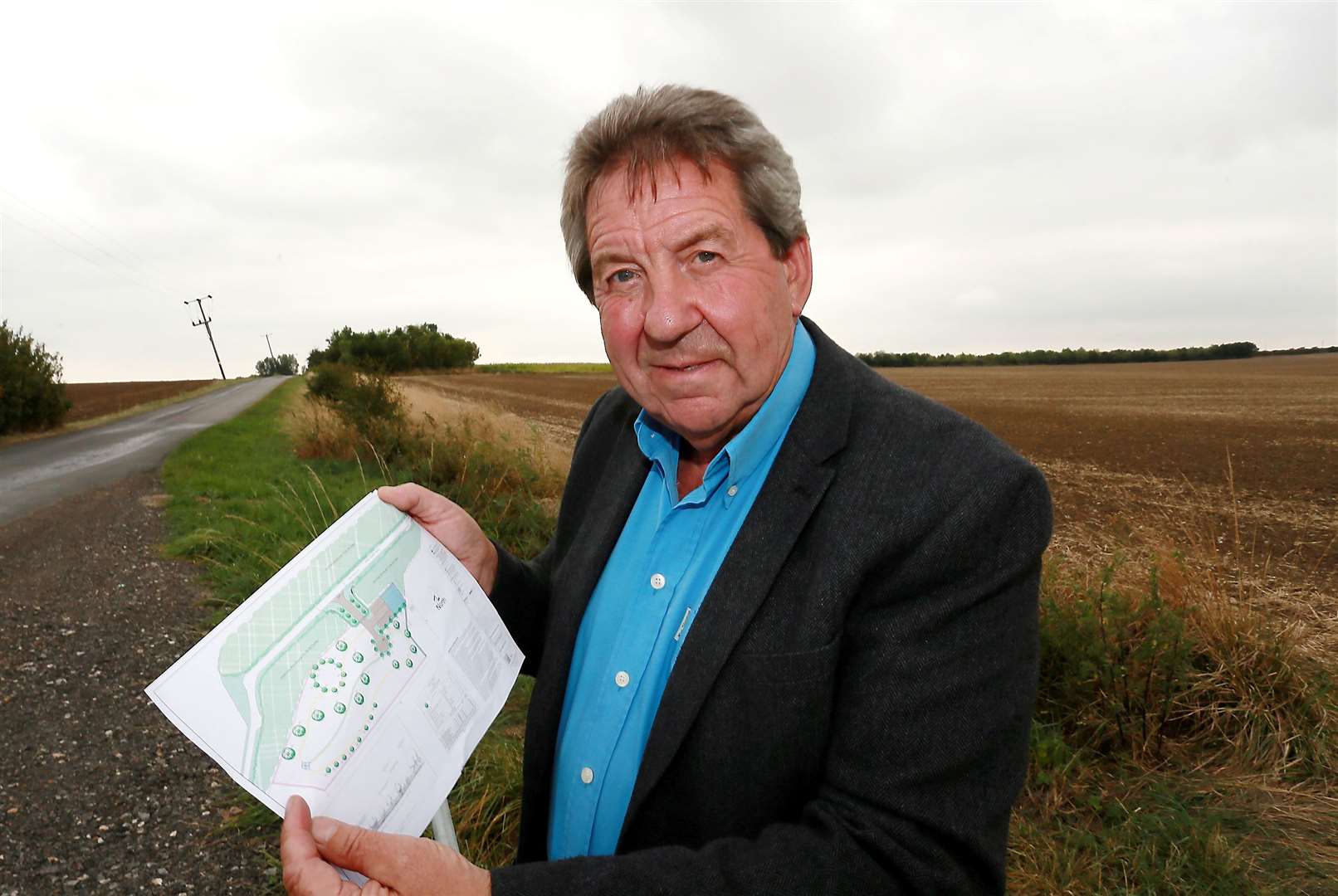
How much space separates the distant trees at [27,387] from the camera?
21531mm

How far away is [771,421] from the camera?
1.60 meters

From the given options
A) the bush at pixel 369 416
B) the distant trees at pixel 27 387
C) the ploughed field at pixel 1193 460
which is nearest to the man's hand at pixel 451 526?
the ploughed field at pixel 1193 460

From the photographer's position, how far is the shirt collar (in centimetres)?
157

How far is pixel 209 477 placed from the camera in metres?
11.8

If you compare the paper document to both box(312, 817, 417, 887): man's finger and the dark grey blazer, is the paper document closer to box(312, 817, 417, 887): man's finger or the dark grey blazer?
box(312, 817, 417, 887): man's finger

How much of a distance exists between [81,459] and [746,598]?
59.5ft

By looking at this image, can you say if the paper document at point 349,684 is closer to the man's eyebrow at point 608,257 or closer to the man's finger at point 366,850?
the man's finger at point 366,850

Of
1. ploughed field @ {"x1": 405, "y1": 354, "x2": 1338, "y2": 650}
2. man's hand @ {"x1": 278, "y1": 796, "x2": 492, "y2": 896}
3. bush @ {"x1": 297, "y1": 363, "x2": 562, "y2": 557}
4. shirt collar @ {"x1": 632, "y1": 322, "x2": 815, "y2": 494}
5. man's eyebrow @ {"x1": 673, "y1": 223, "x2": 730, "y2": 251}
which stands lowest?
ploughed field @ {"x1": 405, "y1": 354, "x2": 1338, "y2": 650}

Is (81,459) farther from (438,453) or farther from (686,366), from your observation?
(686,366)

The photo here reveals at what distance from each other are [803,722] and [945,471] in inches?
18.5

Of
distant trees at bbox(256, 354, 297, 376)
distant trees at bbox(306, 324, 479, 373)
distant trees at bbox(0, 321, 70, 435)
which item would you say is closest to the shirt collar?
distant trees at bbox(0, 321, 70, 435)

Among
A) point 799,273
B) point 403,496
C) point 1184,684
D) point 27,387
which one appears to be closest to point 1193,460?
point 1184,684

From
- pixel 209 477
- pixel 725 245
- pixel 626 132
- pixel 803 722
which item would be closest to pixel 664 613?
pixel 803 722

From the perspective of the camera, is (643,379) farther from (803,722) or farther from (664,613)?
(803,722)
